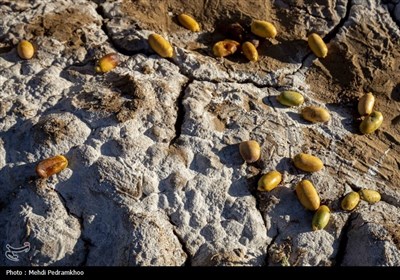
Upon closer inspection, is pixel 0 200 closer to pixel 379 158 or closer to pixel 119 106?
pixel 119 106

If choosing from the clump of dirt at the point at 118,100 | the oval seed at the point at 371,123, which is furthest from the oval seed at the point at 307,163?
the clump of dirt at the point at 118,100

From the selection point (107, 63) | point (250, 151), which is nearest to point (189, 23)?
point (107, 63)

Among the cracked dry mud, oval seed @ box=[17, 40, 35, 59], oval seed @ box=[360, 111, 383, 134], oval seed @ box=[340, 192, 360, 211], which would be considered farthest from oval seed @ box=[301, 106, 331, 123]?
oval seed @ box=[17, 40, 35, 59]

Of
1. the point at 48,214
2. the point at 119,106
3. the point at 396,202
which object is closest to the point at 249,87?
the point at 119,106

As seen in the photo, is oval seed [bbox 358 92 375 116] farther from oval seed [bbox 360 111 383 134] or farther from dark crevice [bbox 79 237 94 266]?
dark crevice [bbox 79 237 94 266]

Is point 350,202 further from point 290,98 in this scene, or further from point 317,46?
point 317,46

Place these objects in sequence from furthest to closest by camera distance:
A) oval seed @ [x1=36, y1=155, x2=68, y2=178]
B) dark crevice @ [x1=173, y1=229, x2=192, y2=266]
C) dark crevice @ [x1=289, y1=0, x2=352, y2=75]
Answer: dark crevice @ [x1=289, y1=0, x2=352, y2=75] < oval seed @ [x1=36, y1=155, x2=68, y2=178] < dark crevice @ [x1=173, y1=229, x2=192, y2=266]
